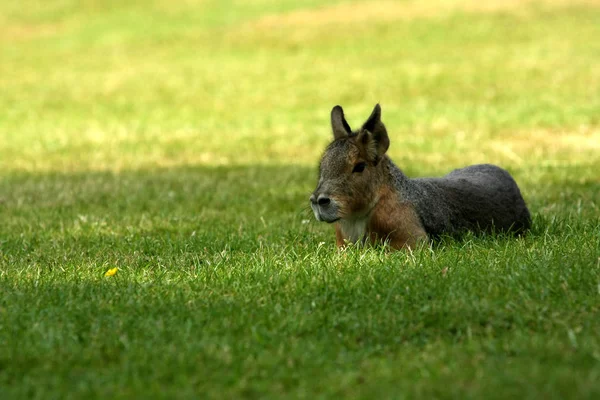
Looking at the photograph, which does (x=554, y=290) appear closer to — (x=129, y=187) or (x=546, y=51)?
(x=129, y=187)

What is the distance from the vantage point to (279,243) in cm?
831

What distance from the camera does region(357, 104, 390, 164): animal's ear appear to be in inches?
291

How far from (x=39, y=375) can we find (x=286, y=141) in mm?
13783

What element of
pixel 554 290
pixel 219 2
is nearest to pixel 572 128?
pixel 554 290

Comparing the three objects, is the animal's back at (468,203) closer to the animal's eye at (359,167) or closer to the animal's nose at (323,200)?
the animal's eye at (359,167)

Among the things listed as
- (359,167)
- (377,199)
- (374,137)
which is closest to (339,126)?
(374,137)

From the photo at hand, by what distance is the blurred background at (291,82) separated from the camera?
17000 mm

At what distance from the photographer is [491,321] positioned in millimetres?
5363

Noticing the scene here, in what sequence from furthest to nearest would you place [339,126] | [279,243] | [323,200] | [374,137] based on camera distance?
[279,243] < [339,126] < [374,137] < [323,200]

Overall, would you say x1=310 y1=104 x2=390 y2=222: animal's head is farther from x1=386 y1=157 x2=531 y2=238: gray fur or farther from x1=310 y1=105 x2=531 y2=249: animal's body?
x1=386 y1=157 x2=531 y2=238: gray fur

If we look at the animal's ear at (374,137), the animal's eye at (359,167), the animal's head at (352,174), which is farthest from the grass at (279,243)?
the animal's ear at (374,137)

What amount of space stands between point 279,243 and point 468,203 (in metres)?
1.66

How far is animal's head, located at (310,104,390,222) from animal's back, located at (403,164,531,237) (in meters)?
0.38

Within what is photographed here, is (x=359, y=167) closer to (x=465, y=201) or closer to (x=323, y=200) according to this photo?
(x=323, y=200)
